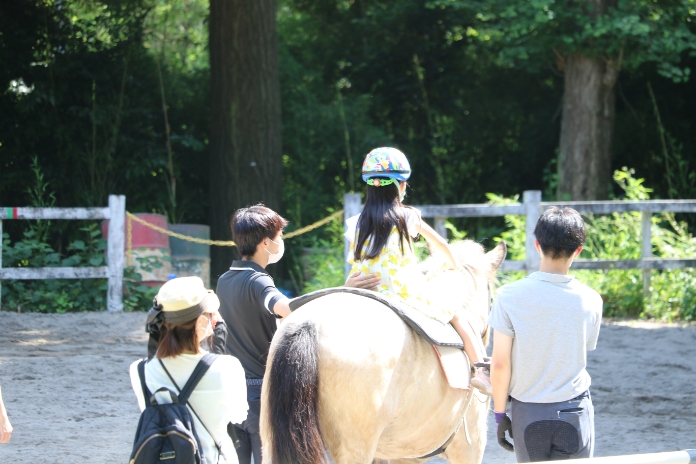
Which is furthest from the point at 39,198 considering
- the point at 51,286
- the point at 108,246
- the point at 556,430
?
the point at 556,430

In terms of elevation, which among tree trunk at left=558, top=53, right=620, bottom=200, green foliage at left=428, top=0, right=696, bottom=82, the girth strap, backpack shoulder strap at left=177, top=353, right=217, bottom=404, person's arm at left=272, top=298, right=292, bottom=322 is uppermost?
green foliage at left=428, top=0, right=696, bottom=82

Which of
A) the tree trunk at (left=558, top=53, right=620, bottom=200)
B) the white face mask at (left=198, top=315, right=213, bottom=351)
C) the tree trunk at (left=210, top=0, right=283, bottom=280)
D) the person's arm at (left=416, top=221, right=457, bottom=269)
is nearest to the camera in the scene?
the white face mask at (left=198, top=315, right=213, bottom=351)

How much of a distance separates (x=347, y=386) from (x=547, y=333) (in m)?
0.80

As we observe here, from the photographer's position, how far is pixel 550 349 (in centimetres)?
308

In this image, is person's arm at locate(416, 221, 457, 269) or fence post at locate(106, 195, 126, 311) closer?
person's arm at locate(416, 221, 457, 269)

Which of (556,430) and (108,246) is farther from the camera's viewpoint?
(108,246)

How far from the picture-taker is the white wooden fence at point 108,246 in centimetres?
884

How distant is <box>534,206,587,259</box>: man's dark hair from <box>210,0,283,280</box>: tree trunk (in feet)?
26.0

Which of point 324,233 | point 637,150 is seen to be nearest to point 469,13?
point 637,150

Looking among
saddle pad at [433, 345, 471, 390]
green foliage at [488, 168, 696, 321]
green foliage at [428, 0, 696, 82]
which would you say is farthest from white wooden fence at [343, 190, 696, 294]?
saddle pad at [433, 345, 471, 390]

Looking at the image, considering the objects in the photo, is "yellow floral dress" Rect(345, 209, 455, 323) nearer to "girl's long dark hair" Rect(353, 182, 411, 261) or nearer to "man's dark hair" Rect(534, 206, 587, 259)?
"girl's long dark hair" Rect(353, 182, 411, 261)

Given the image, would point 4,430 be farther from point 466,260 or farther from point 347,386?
point 466,260

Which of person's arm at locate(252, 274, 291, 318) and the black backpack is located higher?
person's arm at locate(252, 274, 291, 318)

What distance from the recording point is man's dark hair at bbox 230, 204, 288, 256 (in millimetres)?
3578
